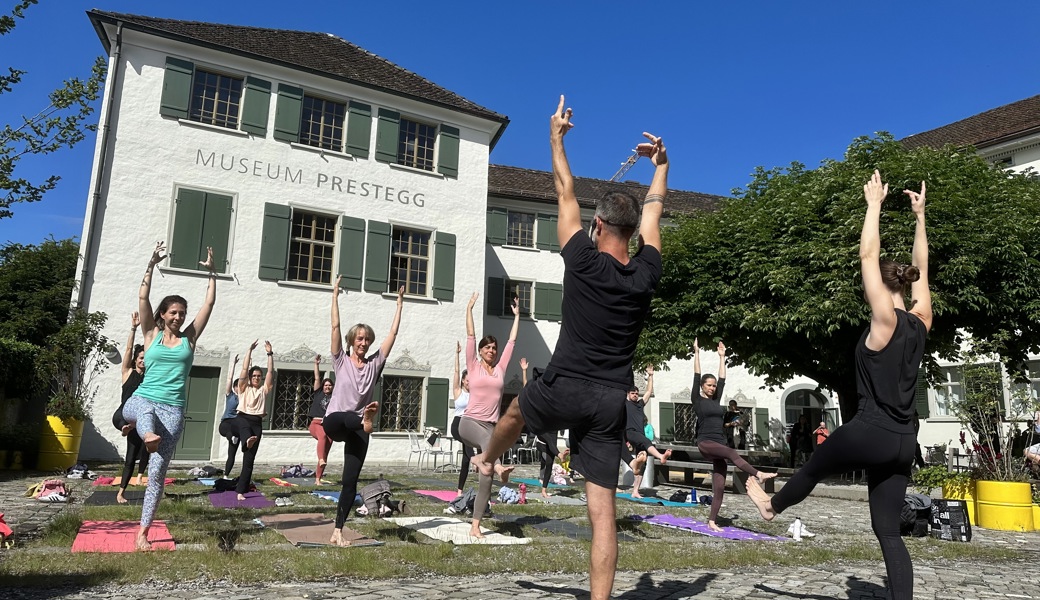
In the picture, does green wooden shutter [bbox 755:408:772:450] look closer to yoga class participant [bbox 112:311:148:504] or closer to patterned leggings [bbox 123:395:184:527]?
yoga class participant [bbox 112:311:148:504]

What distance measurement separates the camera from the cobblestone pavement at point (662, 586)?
383cm

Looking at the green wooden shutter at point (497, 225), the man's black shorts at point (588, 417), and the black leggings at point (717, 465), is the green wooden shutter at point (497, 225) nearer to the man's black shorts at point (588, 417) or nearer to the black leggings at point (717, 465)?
the black leggings at point (717, 465)

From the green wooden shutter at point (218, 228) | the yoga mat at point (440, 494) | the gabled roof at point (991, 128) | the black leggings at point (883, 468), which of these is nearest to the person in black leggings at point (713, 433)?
the yoga mat at point (440, 494)

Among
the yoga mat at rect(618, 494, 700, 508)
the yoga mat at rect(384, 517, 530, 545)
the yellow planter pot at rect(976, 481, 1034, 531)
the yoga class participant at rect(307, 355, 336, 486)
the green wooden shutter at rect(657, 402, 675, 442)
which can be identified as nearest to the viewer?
the yoga mat at rect(384, 517, 530, 545)

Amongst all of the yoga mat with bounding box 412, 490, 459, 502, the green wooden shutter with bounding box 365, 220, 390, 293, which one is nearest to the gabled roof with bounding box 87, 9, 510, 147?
the green wooden shutter with bounding box 365, 220, 390, 293

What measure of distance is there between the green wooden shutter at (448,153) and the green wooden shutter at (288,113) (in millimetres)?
4053

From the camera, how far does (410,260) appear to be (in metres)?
20.3

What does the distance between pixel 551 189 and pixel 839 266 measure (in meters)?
13.2

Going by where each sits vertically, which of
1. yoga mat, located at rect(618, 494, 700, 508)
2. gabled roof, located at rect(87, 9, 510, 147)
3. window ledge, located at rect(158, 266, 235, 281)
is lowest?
yoga mat, located at rect(618, 494, 700, 508)

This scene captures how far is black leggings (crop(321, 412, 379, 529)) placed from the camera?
552cm

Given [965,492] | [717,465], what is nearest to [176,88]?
[717,465]

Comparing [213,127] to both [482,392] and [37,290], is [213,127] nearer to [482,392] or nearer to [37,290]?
[482,392]

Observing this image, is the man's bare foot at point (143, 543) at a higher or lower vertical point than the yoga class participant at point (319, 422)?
lower

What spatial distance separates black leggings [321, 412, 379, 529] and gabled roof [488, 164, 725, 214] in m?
17.0
